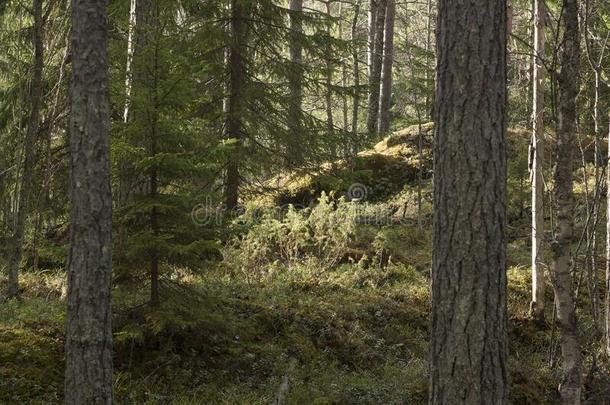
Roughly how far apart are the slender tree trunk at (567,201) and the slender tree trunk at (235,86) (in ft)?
21.9

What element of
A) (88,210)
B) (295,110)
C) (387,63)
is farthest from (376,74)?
(88,210)

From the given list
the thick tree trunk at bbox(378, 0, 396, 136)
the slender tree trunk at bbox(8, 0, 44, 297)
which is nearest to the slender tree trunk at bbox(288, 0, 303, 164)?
the slender tree trunk at bbox(8, 0, 44, 297)

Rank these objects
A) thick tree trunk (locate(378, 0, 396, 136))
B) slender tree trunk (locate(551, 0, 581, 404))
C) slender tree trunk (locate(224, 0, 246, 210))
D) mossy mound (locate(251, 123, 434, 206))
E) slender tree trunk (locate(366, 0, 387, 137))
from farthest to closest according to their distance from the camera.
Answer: slender tree trunk (locate(366, 0, 387, 137)), thick tree trunk (locate(378, 0, 396, 136)), mossy mound (locate(251, 123, 434, 206)), slender tree trunk (locate(224, 0, 246, 210)), slender tree trunk (locate(551, 0, 581, 404))

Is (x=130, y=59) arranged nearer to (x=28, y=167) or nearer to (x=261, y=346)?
(x=28, y=167)

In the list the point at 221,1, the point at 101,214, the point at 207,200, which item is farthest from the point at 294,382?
the point at 221,1

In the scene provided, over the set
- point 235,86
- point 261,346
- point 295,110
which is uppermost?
point 235,86

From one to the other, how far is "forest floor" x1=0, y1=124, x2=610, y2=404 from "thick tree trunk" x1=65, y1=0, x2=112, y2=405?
0.93 m

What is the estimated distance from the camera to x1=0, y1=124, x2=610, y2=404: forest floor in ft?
20.7

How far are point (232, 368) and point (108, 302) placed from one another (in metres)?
2.22

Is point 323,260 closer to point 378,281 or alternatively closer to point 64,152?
point 378,281

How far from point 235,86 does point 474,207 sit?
27.1ft

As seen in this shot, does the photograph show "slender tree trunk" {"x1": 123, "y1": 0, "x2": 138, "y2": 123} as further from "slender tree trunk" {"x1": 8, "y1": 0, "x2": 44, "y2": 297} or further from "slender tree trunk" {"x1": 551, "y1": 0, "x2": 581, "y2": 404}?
"slender tree trunk" {"x1": 551, "y1": 0, "x2": 581, "y2": 404}

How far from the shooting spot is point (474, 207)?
447cm

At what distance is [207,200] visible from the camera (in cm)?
672
